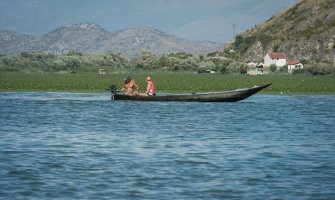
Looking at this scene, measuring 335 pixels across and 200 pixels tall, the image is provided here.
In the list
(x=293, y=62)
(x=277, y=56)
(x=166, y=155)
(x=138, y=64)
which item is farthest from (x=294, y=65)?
(x=166, y=155)

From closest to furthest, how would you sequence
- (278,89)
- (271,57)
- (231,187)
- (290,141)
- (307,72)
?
(231,187), (290,141), (278,89), (307,72), (271,57)

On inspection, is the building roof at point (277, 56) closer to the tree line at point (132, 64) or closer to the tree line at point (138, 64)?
the tree line at point (132, 64)

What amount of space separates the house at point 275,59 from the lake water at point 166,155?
478 ft

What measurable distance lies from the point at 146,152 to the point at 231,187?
5948 mm

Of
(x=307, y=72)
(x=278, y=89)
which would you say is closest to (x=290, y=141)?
(x=278, y=89)

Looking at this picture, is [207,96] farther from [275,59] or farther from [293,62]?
[275,59]

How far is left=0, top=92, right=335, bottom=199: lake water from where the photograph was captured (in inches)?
649

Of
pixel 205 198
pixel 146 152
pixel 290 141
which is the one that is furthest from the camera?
pixel 290 141

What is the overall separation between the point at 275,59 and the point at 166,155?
539 feet

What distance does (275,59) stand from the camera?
18350 cm

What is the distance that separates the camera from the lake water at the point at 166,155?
16.5m

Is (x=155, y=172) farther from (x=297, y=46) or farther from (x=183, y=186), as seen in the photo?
(x=297, y=46)

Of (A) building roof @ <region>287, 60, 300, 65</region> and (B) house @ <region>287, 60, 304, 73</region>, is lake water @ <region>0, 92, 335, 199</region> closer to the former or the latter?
(B) house @ <region>287, 60, 304, 73</region>

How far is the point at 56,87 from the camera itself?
227 ft
